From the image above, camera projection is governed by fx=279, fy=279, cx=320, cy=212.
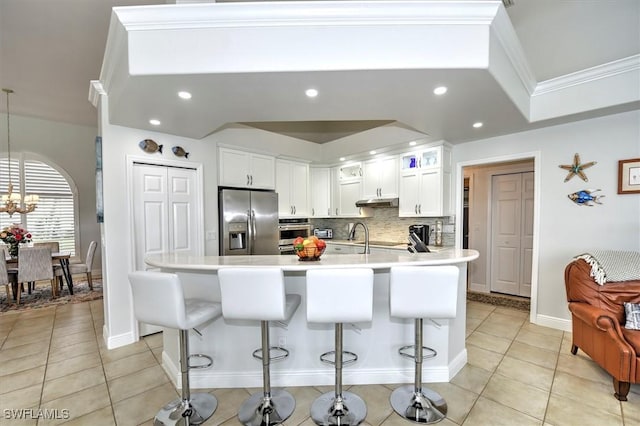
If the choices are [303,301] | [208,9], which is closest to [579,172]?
[303,301]

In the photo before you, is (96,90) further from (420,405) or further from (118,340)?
(420,405)

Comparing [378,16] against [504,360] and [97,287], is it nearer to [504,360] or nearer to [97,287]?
[504,360]

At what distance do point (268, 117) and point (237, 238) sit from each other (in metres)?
1.87

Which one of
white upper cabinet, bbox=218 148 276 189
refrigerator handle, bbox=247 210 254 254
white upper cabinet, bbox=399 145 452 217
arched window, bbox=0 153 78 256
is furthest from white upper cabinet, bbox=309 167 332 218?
arched window, bbox=0 153 78 256

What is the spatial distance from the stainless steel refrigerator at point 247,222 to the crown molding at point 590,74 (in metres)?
3.65

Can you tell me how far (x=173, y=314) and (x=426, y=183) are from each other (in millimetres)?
3666

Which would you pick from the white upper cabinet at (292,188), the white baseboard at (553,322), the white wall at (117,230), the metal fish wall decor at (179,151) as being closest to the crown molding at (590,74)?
the white baseboard at (553,322)

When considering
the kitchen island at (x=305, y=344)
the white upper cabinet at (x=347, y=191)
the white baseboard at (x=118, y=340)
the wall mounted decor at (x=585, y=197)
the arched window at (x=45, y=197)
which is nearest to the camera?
the kitchen island at (x=305, y=344)

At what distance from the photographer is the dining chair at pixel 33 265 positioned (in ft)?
14.1

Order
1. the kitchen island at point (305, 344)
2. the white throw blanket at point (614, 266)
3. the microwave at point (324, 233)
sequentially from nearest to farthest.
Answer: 1. the kitchen island at point (305, 344)
2. the white throw blanket at point (614, 266)
3. the microwave at point (324, 233)

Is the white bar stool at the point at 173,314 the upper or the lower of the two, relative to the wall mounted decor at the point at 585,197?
lower

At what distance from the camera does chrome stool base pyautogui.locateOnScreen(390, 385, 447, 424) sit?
1885 millimetres

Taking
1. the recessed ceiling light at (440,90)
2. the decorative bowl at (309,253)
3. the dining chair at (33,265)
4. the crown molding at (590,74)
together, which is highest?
the crown molding at (590,74)

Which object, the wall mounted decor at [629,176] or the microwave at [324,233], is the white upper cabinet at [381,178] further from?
the wall mounted decor at [629,176]
